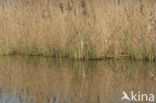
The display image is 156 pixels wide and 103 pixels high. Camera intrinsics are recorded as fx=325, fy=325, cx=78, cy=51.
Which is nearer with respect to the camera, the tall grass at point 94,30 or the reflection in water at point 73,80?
the reflection in water at point 73,80

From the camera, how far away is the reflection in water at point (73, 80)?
4.27 meters

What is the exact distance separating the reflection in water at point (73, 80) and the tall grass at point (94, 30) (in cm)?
40

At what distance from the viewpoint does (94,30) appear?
7.49 metres

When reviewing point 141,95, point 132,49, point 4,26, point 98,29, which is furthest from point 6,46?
point 141,95

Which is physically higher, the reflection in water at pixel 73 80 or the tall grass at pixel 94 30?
the tall grass at pixel 94 30

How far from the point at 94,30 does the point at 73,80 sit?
7.96 feet

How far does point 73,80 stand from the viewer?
5309 mm

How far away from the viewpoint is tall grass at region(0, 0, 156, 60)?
732 centimetres

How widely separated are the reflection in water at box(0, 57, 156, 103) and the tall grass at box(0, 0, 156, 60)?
0.40m

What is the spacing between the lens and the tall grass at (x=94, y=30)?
288 inches

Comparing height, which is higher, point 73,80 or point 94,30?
point 94,30

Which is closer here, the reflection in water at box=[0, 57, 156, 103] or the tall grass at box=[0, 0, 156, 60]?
the reflection in water at box=[0, 57, 156, 103]

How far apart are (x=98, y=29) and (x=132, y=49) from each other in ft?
2.96

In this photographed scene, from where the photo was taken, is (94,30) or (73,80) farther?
(94,30)
